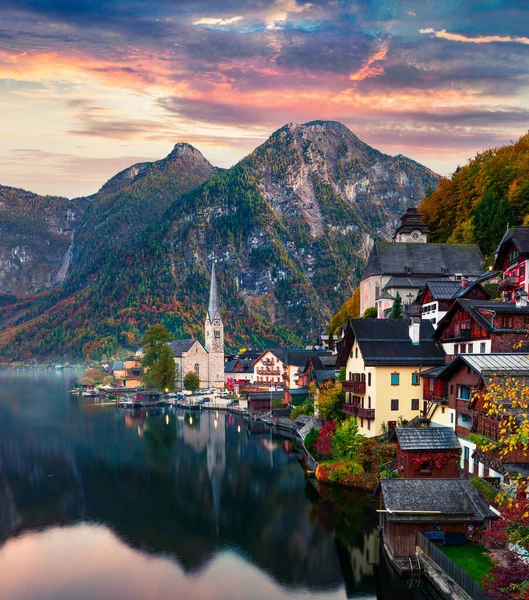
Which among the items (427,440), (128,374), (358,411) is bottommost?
(128,374)

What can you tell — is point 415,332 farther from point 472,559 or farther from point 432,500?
point 472,559

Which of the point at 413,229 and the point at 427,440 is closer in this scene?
the point at 427,440

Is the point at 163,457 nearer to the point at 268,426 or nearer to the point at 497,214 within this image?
the point at 268,426

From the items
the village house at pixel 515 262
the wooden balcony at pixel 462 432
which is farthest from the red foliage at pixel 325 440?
the village house at pixel 515 262

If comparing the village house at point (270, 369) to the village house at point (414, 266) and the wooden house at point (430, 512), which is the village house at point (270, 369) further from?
the wooden house at point (430, 512)

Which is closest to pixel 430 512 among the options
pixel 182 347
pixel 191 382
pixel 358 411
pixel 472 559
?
pixel 472 559
